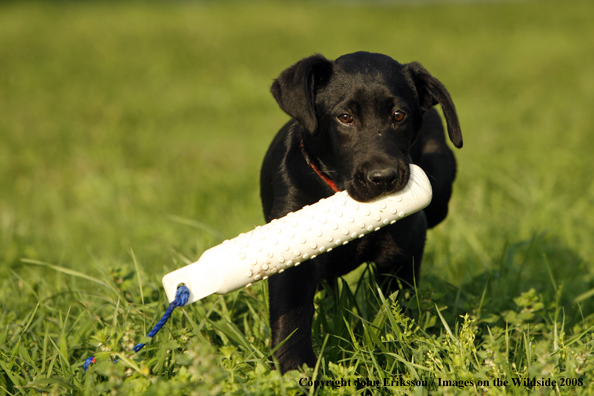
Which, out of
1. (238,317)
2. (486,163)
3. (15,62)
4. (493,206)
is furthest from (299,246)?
(15,62)

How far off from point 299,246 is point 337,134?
61 centimetres

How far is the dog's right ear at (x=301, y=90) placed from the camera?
2463 millimetres

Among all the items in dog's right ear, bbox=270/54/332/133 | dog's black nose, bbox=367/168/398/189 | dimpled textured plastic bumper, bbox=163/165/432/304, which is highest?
dog's right ear, bbox=270/54/332/133

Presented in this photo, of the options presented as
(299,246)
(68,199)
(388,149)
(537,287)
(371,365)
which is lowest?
(68,199)

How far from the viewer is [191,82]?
1179 cm

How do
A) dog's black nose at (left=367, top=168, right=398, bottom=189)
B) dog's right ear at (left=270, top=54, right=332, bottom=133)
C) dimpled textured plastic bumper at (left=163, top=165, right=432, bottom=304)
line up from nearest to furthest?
dimpled textured plastic bumper at (left=163, top=165, right=432, bottom=304) < dog's black nose at (left=367, top=168, right=398, bottom=189) < dog's right ear at (left=270, top=54, right=332, bottom=133)

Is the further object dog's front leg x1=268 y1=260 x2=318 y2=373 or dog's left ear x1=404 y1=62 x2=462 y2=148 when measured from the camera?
dog's left ear x1=404 y1=62 x2=462 y2=148

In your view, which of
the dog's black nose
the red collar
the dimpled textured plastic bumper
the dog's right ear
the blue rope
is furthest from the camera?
the red collar

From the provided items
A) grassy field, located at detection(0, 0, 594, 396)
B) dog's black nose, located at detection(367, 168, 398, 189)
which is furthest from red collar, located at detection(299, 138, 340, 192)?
grassy field, located at detection(0, 0, 594, 396)

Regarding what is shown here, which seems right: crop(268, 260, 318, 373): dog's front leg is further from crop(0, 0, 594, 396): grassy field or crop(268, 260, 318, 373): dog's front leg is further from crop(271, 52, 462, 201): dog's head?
crop(271, 52, 462, 201): dog's head

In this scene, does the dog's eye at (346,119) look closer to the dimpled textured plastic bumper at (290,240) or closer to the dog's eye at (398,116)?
the dog's eye at (398,116)

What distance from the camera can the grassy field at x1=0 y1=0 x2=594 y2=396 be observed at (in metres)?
2.21

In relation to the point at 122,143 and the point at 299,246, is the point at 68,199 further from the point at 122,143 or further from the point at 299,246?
the point at 299,246

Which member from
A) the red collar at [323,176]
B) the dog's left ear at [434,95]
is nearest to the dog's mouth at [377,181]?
the red collar at [323,176]
